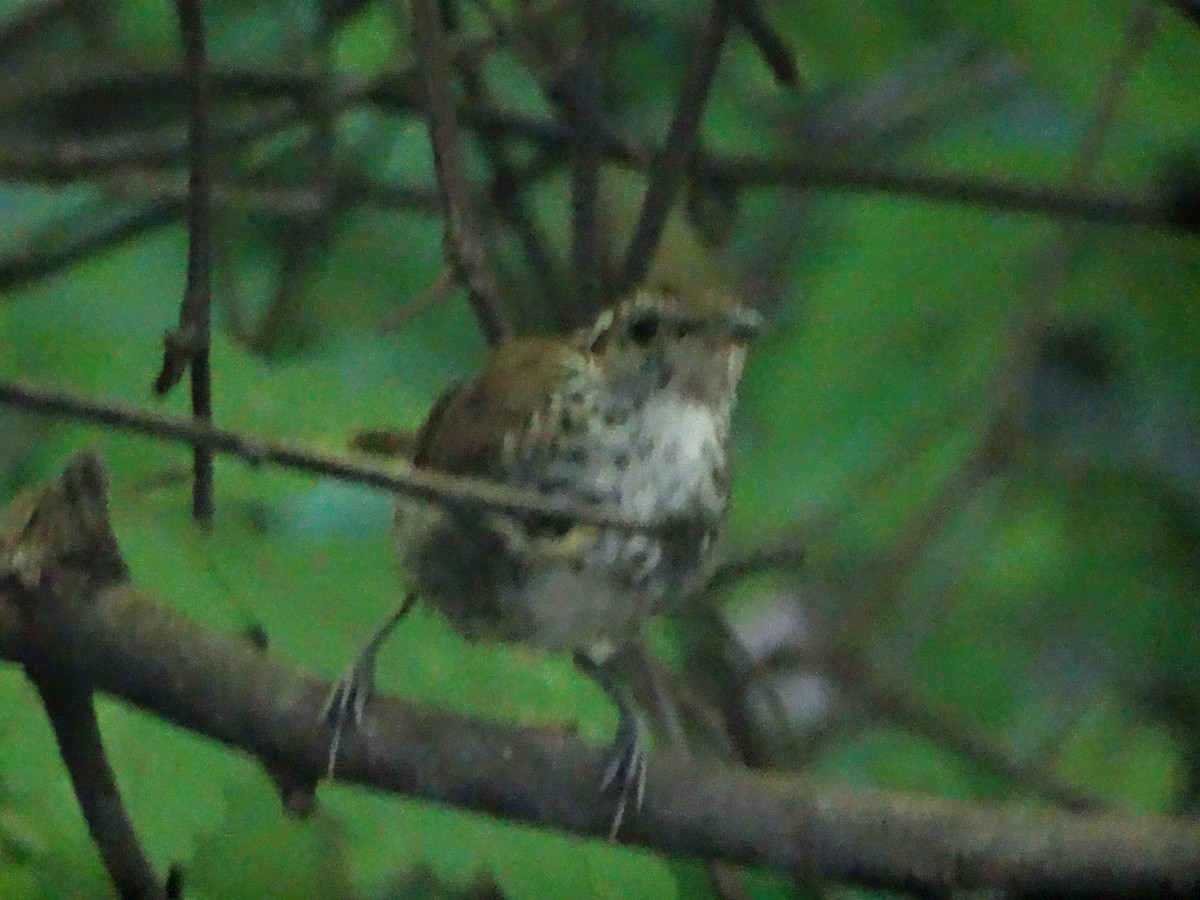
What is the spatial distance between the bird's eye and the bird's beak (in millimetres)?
40

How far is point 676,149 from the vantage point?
3.69 ft

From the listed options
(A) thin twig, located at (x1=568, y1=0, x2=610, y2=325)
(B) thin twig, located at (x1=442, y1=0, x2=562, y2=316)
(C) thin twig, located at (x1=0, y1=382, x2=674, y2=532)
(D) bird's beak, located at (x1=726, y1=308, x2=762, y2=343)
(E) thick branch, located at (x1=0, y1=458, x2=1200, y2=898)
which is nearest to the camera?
(C) thin twig, located at (x1=0, y1=382, x2=674, y2=532)

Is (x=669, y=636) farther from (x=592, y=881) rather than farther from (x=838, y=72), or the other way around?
(x=838, y=72)

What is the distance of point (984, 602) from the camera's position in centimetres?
168

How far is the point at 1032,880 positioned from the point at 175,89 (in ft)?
4.01

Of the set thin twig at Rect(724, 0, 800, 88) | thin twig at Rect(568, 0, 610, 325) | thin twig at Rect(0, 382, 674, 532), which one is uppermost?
thin twig at Rect(0, 382, 674, 532)

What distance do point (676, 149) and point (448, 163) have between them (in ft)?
0.52

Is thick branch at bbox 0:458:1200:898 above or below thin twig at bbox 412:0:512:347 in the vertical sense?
below

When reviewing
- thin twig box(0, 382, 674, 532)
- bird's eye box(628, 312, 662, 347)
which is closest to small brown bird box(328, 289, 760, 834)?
bird's eye box(628, 312, 662, 347)

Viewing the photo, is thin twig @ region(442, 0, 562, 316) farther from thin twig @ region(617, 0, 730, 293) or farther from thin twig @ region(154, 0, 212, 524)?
thin twig @ region(154, 0, 212, 524)

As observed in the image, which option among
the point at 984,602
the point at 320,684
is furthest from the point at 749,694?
the point at 320,684

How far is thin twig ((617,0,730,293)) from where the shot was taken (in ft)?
3.52

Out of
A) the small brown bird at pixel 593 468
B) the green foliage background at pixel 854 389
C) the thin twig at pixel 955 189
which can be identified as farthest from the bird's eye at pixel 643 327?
the thin twig at pixel 955 189

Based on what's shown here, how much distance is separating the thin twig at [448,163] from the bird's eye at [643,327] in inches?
9.0
